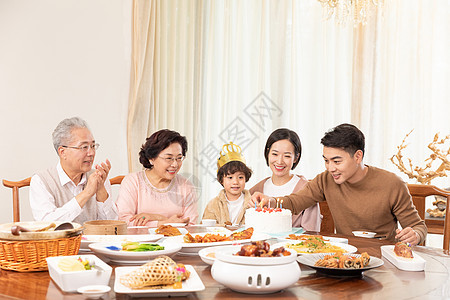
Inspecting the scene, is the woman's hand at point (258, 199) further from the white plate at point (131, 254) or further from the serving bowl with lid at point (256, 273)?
the serving bowl with lid at point (256, 273)

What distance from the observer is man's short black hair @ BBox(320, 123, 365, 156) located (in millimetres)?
2396

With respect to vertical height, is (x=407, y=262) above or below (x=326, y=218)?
above

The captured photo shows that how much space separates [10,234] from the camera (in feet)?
4.24

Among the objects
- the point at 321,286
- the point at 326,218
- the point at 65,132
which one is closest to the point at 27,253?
the point at 321,286

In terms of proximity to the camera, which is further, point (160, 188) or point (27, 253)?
point (160, 188)

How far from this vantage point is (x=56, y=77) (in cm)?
356

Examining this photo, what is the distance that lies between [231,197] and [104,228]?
1.30 meters

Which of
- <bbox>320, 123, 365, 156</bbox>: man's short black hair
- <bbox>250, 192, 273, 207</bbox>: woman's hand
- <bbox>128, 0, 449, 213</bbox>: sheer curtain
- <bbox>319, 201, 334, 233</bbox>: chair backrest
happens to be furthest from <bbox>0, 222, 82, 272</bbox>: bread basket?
<bbox>128, 0, 449, 213</bbox>: sheer curtain

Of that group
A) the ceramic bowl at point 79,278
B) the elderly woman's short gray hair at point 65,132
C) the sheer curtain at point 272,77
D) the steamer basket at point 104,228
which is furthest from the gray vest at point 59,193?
the sheer curtain at point 272,77

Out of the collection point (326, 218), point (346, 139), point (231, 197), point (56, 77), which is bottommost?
point (326, 218)

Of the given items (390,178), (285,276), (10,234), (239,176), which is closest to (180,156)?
(239,176)

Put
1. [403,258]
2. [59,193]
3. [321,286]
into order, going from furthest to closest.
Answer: [59,193]
[403,258]
[321,286]

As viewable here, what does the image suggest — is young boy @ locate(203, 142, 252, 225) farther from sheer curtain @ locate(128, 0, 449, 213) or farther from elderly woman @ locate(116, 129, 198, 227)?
sheer curtain @ locate(128, 0, 449, 213)

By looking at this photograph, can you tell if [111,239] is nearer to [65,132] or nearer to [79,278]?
[79,278]
